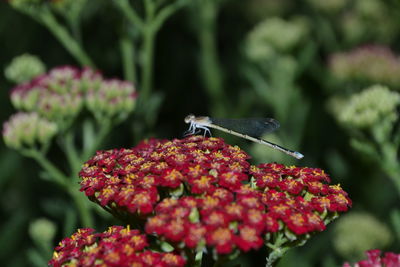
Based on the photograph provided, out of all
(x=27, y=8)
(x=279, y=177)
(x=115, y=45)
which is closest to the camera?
(x=279, y=177)

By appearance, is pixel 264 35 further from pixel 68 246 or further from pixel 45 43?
pixel 68 246

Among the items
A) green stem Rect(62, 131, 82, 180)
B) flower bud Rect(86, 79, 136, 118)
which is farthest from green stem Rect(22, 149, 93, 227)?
flower bud Rect(86, 79, 136, 118)

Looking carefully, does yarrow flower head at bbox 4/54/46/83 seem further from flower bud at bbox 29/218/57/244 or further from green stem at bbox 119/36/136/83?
flower bud at bbox 29/218/57/244

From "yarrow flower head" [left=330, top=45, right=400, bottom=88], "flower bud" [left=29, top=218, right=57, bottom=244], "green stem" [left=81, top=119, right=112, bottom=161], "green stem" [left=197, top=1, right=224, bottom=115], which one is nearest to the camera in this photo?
"flower bud" [left=29, top=218, right=57, bottom=244]

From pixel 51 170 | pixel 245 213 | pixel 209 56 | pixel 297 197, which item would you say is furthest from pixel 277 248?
pixel 209 56

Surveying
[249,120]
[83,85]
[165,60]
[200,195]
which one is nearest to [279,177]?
[200,195]
